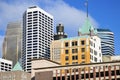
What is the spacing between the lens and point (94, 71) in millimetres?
158000

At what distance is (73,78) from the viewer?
529 feet

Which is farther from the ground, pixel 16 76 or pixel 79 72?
pixel 79 72

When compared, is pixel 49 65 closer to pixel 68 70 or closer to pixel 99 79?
pixel 68 70

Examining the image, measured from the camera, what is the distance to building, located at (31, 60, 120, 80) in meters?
155

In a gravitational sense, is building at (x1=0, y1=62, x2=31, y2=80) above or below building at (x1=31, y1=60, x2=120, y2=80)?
below

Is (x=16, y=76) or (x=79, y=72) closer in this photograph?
(x=79, y=72)

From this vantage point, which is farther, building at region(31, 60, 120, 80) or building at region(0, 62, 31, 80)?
building at region(0, 62, 31, 80)

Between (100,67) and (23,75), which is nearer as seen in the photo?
(100,67)

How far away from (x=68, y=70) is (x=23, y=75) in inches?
817

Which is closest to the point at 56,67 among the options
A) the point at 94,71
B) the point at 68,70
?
the point at 68,70

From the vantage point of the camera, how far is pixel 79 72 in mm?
160750

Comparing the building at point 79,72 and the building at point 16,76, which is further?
the building at point 16,76

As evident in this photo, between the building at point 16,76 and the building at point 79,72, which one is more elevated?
the building at point 79,72

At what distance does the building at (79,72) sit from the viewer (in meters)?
155
